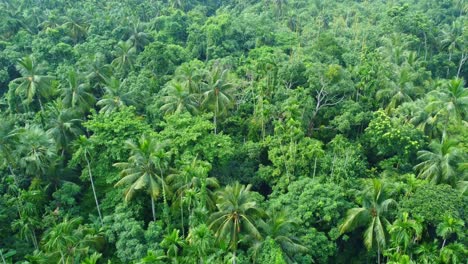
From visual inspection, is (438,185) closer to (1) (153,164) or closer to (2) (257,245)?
(2) (257,245)

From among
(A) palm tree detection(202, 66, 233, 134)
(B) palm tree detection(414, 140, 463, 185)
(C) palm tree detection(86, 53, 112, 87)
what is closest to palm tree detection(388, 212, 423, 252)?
(B) palm tree detection(414, 140, 463, 185)

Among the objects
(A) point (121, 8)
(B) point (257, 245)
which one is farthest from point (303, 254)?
(A) point (121, 8)

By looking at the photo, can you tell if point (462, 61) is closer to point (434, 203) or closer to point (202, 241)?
point (434, 203)

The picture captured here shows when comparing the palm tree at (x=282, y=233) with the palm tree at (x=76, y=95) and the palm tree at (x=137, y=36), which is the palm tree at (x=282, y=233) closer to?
the palm tree at (x=76, y=95)

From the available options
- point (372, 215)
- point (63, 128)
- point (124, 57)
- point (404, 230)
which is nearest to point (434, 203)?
point (404, 230)

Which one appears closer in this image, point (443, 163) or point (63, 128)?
point (443, 163)

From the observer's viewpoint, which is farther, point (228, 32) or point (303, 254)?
point (228, 32)
